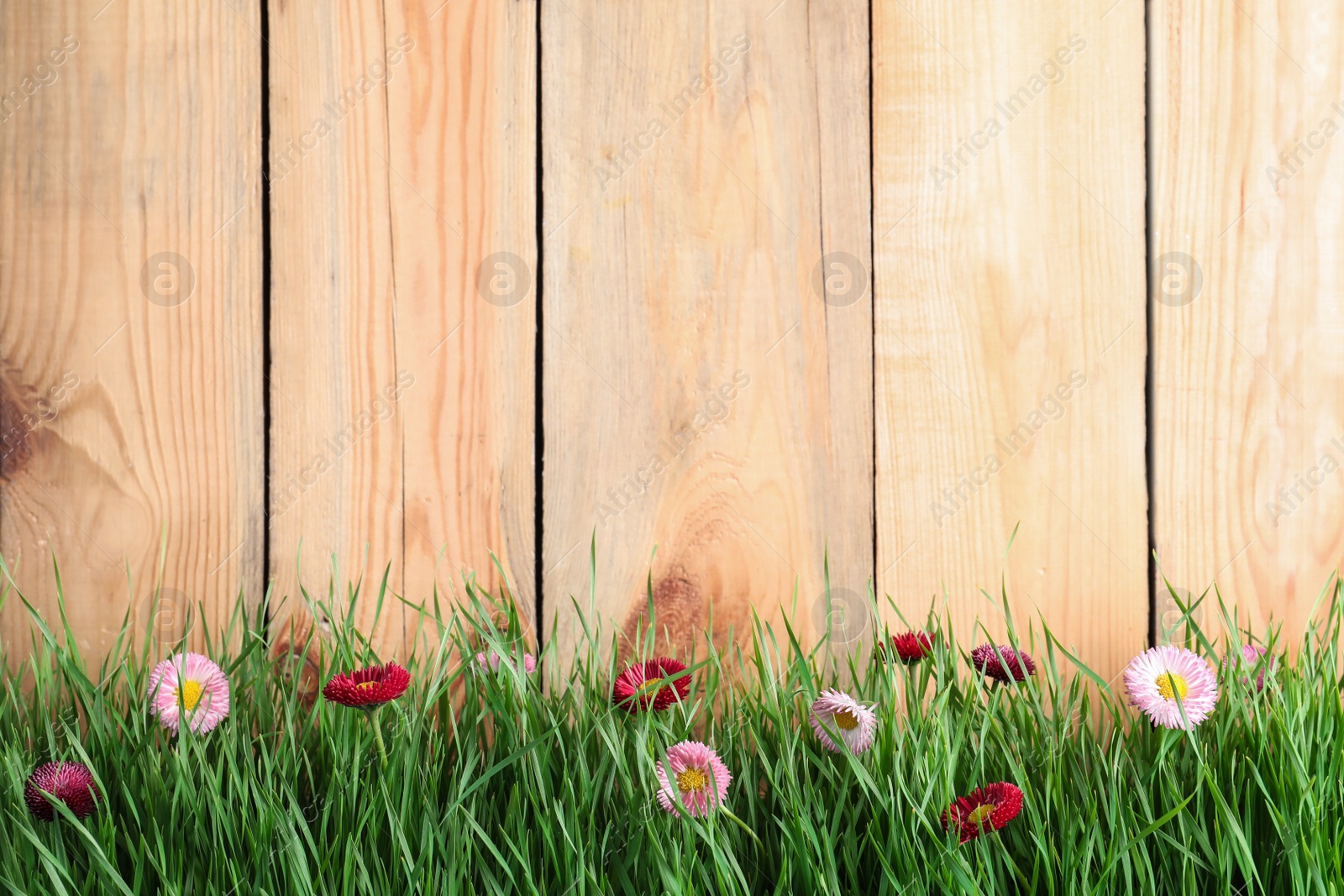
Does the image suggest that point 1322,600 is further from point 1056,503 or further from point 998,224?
point 998,224

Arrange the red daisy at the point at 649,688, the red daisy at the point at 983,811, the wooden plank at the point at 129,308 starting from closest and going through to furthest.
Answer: the red daisy at the point at 983,811
the red daisy at the point at 649,688
the wooden plank at the point at 129,308

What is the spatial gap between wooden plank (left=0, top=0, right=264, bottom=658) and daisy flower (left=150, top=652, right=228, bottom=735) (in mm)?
99

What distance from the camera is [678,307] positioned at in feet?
2.94

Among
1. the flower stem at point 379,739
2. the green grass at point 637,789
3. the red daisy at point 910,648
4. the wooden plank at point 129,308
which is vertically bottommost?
the green grass at point 637,789

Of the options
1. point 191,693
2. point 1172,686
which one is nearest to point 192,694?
point 191,693

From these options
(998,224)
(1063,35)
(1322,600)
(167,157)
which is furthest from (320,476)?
(1322,600)

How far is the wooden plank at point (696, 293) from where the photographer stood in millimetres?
890

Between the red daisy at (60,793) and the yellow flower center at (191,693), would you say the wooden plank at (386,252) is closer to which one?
the yellow flower center at (191,693)

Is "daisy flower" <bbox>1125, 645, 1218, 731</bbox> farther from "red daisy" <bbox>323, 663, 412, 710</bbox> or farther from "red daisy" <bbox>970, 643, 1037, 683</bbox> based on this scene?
"red daisy" <bbox>323, 663, 412, 710</bbox>

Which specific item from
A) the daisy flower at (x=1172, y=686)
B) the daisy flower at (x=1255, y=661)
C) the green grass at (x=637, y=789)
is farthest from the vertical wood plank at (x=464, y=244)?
the daisy flower at (x=1255, y=661)

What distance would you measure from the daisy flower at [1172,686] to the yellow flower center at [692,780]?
0.39 m

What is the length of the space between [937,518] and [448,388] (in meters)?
0.52

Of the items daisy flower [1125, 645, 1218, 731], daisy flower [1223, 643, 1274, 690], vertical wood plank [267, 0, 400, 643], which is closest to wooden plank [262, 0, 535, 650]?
vertical wood plank [267, 0, 400, 643]

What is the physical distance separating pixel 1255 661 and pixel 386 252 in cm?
95
